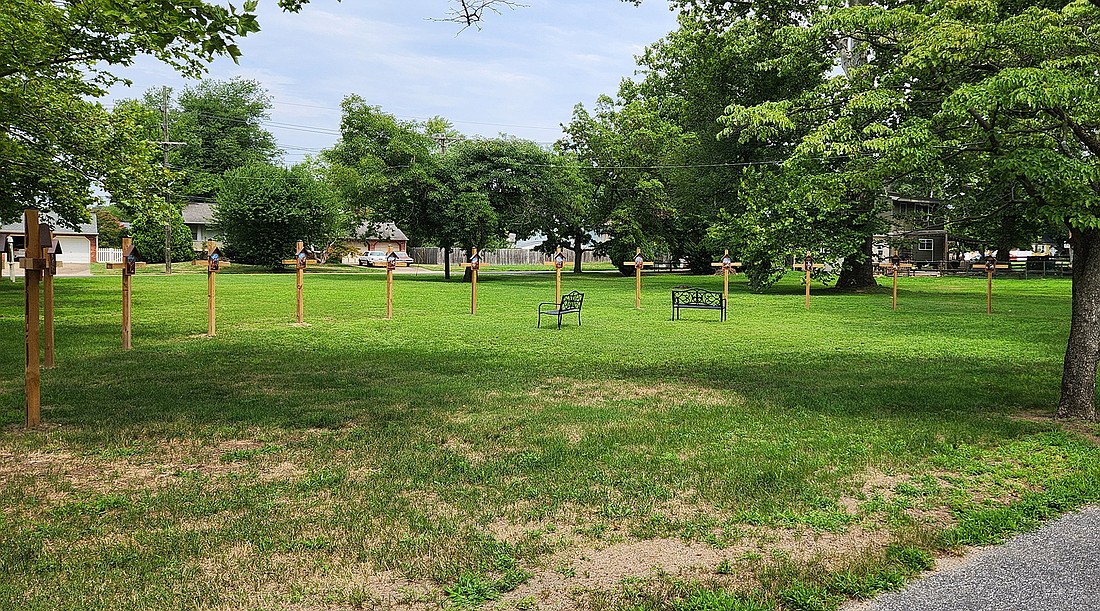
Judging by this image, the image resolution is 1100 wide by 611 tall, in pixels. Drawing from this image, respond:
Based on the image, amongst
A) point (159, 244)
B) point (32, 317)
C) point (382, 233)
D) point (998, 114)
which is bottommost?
point (32, 317)

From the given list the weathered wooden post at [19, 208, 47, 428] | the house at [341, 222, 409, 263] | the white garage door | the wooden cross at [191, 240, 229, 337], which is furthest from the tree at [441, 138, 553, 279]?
the white garage door

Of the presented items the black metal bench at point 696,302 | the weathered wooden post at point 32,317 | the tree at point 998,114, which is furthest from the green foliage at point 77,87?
the black metal bench at point 696,302

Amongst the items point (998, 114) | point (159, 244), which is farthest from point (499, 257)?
point (998, 114)

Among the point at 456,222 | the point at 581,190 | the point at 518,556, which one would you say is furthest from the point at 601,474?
the point at 581,190

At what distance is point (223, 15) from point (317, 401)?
390 cm

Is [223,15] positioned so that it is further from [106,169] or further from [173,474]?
[106,169]

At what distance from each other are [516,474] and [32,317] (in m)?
4.66

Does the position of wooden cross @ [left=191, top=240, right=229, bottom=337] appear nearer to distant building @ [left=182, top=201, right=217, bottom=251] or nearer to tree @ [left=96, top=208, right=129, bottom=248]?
distant building @ [left=182, top=201, right=217, bottom=251]

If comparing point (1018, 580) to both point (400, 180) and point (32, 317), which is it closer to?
point (32, 317)

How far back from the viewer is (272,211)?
5409cm

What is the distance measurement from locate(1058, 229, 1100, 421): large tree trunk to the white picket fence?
204 ft

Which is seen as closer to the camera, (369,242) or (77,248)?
(77,248)

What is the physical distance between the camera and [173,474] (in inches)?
237

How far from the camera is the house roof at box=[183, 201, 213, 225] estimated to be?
71875mm
